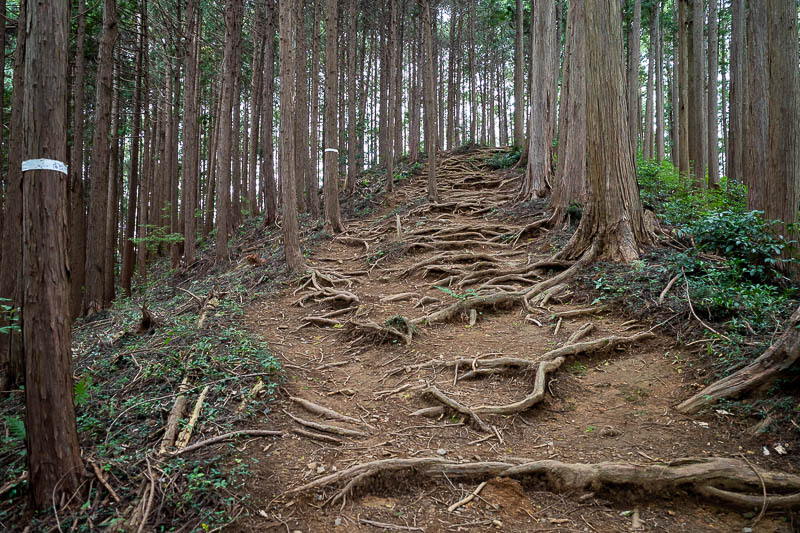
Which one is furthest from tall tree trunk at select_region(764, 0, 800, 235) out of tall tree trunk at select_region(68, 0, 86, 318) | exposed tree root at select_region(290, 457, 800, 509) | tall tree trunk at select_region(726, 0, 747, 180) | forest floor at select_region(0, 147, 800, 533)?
tall tree trunk at select_region(68, 0, 86, 318)

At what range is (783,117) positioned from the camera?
224 inches

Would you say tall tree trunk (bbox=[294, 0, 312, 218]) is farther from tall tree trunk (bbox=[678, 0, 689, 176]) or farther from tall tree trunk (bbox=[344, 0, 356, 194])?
tall tree trunk (bbox=[678, 0, 689, 176])

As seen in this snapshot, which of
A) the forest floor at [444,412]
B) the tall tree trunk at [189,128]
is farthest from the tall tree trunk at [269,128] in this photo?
the forest floor at [444,412]

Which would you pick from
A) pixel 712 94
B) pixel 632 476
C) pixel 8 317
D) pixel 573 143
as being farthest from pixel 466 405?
pixel 712 94

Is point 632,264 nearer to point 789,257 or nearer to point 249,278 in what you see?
point 789,257

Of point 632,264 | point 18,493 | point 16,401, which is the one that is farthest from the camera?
point 632,264

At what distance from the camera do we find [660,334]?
183 inches

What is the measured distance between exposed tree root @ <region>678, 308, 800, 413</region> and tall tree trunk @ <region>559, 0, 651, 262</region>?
3.17 meters

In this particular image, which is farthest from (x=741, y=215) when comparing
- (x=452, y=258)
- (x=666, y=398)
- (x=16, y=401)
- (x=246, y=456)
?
(x=16, y=401)

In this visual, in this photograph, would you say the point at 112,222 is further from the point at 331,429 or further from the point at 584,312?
the point at 584,312

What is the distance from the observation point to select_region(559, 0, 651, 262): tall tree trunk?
21.3ft

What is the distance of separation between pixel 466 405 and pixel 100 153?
864 centimetres

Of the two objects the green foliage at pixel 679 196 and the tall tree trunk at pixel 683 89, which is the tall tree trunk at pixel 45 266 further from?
the tall tree trunk at pixel 683 89

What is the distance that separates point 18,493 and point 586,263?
21.7 feet
